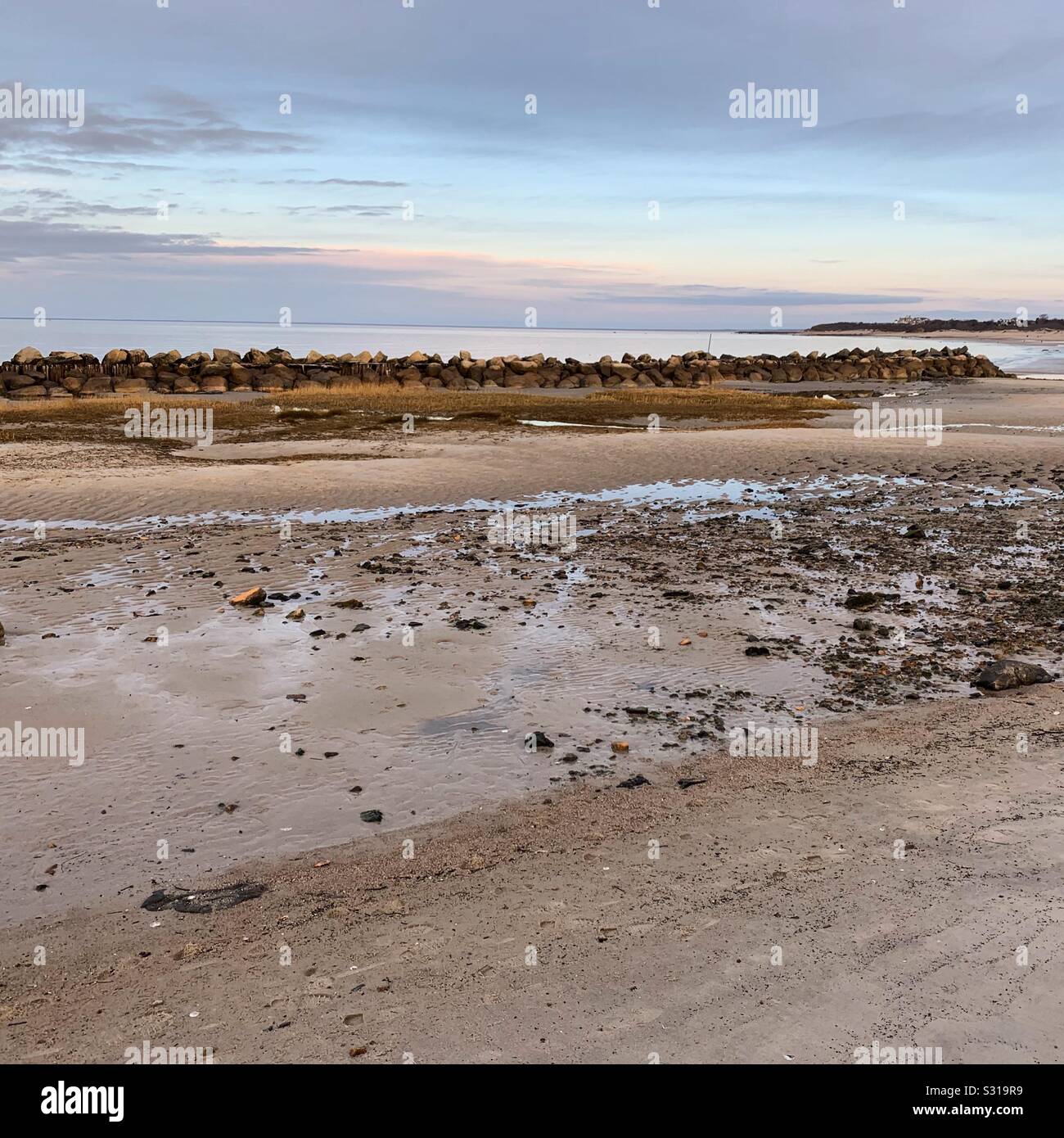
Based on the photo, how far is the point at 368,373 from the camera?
5234 centimetres

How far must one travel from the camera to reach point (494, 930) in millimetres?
4910

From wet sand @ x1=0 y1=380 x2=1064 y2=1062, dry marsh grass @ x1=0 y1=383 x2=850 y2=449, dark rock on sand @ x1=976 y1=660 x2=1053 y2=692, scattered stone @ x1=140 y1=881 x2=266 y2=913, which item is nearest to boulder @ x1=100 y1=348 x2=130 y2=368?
dry marsh grass @ x1=0 y1=383 x2=850 y2=449

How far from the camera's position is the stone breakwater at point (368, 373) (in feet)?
153

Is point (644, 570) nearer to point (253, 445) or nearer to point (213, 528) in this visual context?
point (213, 528)

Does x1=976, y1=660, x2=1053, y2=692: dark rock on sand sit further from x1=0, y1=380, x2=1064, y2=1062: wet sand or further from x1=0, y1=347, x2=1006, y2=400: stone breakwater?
x1=0, y1=347, x2=1006, y2=400: stone breakwater

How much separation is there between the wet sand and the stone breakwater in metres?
34.9

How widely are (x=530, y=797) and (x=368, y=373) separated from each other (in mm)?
47858

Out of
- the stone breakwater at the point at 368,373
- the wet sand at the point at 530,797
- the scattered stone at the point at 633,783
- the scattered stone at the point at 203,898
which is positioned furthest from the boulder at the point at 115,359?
the scattered stone at the point at 203,898

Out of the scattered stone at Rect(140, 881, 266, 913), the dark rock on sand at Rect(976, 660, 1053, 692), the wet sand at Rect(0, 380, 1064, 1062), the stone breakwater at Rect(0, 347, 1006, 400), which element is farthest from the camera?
the stone breakwater at Rect(0, 347, 1006, 400)

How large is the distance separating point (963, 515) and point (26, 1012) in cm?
1571

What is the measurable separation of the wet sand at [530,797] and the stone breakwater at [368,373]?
34.9 m

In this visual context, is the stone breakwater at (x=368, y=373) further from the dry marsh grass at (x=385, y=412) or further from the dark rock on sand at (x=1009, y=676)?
the dark rock on sand at (x=1009, y=676)

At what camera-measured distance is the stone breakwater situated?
46.6m
